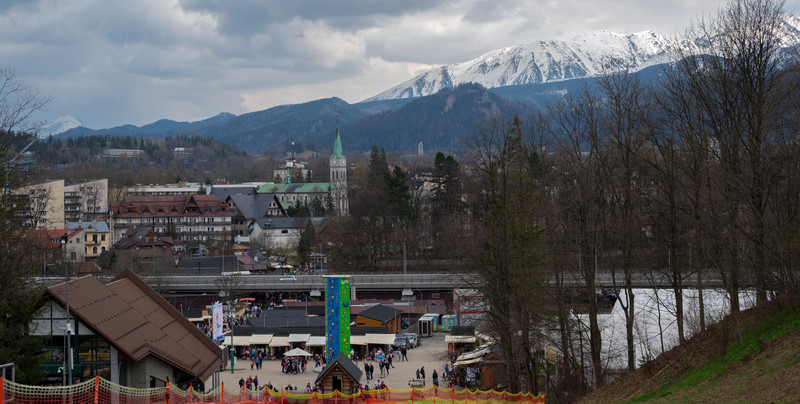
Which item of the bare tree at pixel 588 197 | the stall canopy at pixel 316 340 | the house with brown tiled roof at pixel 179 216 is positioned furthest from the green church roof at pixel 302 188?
the bare tree at pixel 588 197

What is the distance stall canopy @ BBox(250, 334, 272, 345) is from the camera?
43909 mm

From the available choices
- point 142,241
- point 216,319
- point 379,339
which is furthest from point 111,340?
point 142,241

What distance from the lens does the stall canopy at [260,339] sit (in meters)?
43.9

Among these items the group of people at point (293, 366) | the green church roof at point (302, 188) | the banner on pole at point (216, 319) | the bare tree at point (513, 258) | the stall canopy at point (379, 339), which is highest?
the green church roof at point (302, 188)

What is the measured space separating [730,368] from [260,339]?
32016mm

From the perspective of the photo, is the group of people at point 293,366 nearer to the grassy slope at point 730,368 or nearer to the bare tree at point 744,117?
the grassy slope at point 730,368

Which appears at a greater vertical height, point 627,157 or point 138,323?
point 627,157

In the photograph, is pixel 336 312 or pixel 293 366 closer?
pixel 336 312

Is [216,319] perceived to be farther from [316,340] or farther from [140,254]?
[140,254]

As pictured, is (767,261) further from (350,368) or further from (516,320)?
(350,368)

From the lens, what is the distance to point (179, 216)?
11181 centimetres

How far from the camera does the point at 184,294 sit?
6494 centimetres

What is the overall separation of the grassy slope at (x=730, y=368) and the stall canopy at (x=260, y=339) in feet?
86.9

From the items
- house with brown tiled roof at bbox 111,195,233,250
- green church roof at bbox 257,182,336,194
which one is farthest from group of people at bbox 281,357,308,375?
green church roof at bbox 257,182,336,194
